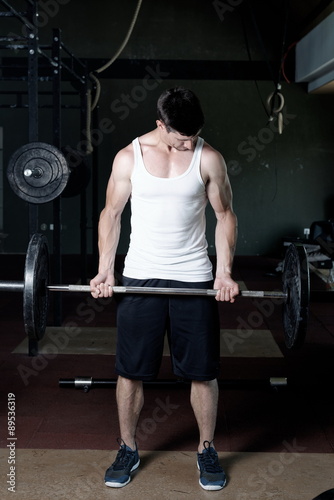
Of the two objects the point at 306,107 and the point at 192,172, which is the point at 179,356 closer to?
the point at 192,172

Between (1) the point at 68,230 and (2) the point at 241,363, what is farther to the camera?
(1) the point at 68,230

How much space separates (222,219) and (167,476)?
81cm

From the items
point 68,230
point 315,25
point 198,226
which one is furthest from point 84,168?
point 198,226

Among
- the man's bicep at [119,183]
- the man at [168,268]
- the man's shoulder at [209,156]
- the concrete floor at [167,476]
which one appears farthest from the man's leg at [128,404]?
the man's shoulder at [209,156]

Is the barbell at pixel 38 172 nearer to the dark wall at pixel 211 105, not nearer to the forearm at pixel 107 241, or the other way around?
the forearm at pixel 107 241

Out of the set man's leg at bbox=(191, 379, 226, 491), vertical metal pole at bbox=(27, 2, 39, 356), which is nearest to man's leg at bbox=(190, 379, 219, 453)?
man's leg at bbox=(191, 379, 226, 491)

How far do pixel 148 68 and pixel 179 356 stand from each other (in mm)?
6229

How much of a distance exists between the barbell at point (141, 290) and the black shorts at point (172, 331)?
2.4 inches

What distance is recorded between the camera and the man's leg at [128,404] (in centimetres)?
194

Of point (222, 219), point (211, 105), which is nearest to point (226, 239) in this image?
point (222, 219)

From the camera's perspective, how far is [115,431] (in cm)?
230

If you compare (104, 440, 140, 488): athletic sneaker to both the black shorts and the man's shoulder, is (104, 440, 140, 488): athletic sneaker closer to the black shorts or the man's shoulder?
the black shorts

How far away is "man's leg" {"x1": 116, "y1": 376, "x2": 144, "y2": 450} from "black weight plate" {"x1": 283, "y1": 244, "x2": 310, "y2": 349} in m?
0.51

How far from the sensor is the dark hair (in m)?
1.71
